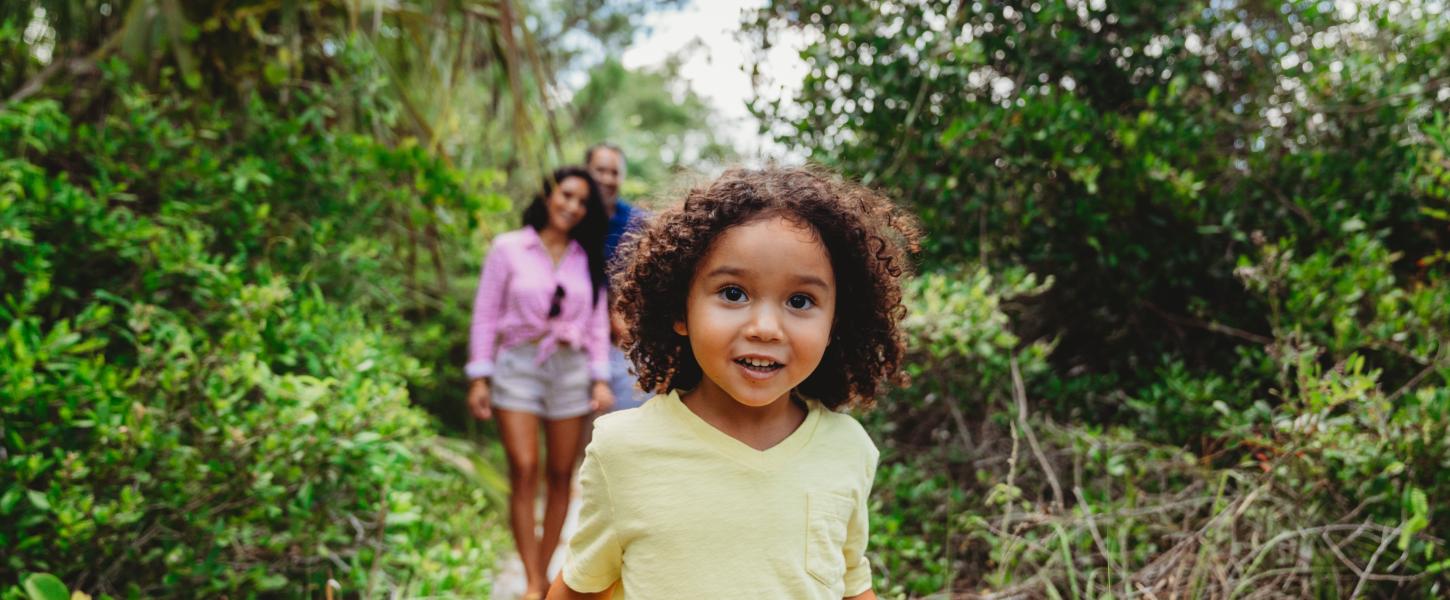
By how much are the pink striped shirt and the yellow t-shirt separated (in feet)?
7.44

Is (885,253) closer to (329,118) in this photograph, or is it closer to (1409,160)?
(1409,160)

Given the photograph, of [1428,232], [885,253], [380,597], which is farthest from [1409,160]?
[380,597]

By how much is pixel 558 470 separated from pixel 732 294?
2.55 meters

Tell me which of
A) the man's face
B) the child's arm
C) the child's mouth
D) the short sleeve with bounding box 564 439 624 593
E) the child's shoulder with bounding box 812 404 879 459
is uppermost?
the man's face

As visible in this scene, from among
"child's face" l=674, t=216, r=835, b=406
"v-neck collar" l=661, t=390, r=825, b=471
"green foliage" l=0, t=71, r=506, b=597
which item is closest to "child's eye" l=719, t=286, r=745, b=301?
"child's face" l=674, t=216, r=835, b=406

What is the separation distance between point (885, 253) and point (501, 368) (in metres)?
2.40

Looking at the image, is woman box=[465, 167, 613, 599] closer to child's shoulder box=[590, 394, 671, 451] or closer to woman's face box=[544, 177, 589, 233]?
woman's face box=[544, 177, 589, 233]

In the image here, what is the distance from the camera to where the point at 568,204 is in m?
3.88

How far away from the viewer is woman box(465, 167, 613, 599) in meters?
3.64

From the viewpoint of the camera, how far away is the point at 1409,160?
3.05 meters

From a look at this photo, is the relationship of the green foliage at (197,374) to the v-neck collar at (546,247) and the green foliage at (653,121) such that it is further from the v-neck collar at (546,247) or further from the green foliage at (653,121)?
the green foliage at (653,121)

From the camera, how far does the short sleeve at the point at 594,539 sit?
4.71 ft

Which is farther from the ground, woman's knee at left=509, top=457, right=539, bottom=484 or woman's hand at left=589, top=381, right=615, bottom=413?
woman's hand at left=589, top=381, right=615, bottom=413

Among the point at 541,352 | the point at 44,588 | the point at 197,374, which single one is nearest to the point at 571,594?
the point at 44,588
